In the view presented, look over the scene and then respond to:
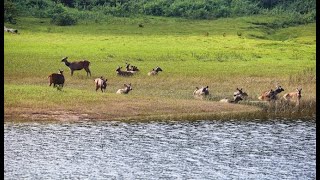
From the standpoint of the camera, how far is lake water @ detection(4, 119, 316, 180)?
71.6 feet

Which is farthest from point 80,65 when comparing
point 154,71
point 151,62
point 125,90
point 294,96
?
point 294,96

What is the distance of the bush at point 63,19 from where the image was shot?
61.2 metres

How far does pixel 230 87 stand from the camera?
37625mm

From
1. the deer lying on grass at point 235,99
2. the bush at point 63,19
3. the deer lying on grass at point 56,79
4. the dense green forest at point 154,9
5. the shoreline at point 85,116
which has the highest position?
the dense green forest at point 154,9

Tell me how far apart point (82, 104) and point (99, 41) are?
20.0 metres

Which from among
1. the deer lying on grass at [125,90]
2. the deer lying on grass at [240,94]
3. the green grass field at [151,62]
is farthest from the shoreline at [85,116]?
the deer lying on grass at [125,90]

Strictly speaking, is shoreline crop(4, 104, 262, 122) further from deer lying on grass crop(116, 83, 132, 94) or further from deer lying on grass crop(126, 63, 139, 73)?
deer lying on grass crop(126, 63, 139, 73)

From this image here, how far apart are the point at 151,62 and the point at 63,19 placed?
709 inches

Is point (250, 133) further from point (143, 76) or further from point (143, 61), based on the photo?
point (143, 61)

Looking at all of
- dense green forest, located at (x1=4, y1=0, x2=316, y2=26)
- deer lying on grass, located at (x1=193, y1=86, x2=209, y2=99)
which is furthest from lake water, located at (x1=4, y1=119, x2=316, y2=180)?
dense green forest, located at (x1=4, y1=0, x2=316, y2=26)

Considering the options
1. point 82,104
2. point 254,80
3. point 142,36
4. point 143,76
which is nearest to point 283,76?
point 254,80

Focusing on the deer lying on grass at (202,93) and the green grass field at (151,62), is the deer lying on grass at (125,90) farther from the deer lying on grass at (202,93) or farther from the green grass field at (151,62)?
the deer lying on grass at (202,93)

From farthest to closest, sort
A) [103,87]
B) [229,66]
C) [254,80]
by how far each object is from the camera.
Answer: [229,66] < [254,80] < [103,87]
